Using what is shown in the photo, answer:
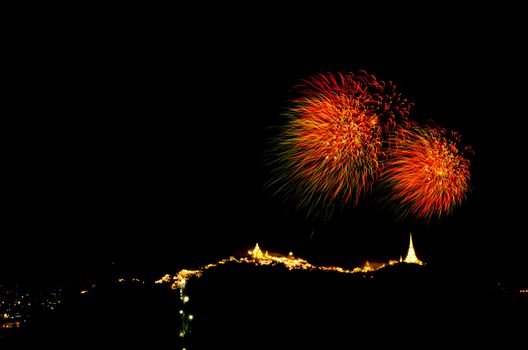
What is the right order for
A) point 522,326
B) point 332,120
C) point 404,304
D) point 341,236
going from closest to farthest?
point 522,326
point 404,304
point 332,120
point 341,236

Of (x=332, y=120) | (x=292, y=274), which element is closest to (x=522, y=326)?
(x=292, y=274)

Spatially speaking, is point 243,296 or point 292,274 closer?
point 243,296

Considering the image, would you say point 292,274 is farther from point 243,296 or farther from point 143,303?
point 143,303

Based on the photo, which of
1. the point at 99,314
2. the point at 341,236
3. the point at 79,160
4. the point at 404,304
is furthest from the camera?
the point at 341,236

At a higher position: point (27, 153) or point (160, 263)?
point (27, 153)

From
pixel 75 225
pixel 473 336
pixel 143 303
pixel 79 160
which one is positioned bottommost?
pixel 473 336

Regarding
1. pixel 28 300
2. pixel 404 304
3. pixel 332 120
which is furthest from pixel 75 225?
pixel 404 304

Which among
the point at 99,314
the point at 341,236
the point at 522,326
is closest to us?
the point at 99,314

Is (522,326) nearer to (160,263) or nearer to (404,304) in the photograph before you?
(404,304)

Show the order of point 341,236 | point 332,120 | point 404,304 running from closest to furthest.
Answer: point 404,304 → point 332,120 → point 341,236
